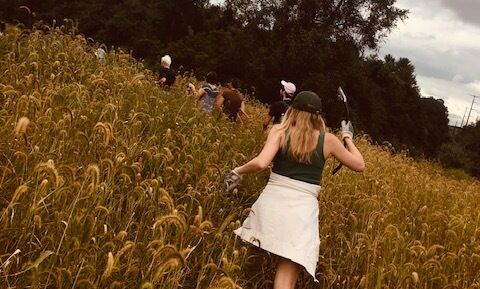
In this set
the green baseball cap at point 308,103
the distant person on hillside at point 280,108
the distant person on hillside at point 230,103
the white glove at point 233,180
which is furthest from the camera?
the distant person on hillside at point 230,103

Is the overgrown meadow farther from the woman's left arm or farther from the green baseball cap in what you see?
the green baseball cap

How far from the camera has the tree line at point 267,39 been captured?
106 feet

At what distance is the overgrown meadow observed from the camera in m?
3.12

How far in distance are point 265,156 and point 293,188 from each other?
374 mm

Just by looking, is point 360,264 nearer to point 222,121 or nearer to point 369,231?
point 369,231

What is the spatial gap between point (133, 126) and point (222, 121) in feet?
10.1

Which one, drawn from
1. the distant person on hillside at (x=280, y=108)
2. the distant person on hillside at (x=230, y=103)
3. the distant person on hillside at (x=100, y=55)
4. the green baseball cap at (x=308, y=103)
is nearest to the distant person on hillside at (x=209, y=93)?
the distant person on hillside at (x=230, y=103)

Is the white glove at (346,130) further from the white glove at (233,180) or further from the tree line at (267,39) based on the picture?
the tree line at (267,39)

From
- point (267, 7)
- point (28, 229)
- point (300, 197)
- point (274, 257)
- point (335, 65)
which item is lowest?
point (274, 257)

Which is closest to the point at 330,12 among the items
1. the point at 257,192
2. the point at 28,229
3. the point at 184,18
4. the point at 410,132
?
the point at 184,18

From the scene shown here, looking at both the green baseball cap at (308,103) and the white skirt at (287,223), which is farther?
the green baseball cap at (308,103)

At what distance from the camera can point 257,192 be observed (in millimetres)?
5816

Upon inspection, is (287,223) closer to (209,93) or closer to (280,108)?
(280,108)

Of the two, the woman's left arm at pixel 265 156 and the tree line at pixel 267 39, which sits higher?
the tree line at pixel 267 39
